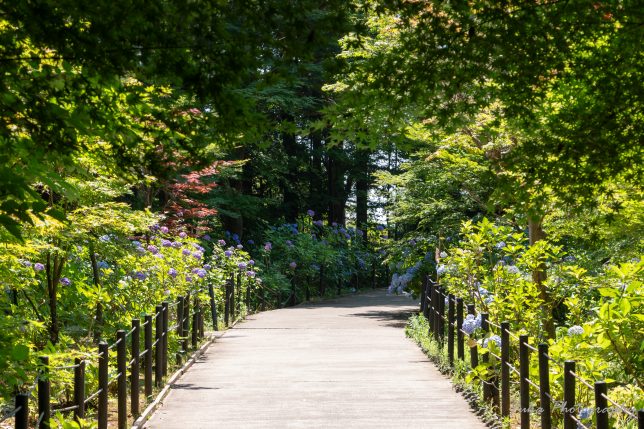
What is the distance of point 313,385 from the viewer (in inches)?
463

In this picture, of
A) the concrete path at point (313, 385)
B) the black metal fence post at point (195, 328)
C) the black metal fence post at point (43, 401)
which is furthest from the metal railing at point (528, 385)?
the black metal fence post at point (195, 328)

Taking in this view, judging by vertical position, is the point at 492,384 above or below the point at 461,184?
below

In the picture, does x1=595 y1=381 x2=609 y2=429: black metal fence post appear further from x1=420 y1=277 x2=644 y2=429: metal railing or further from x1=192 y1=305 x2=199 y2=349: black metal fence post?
x1=192 y1=305 x2=199 y2=349: black metal fence post

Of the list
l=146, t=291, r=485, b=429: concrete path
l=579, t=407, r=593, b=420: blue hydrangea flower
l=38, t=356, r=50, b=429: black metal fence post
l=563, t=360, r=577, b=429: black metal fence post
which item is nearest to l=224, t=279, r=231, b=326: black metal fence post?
l=146, t=291, r=485, b=429: concrete path

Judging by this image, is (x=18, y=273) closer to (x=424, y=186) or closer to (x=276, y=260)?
(x=424, y=186)

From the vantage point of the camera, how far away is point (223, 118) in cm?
526

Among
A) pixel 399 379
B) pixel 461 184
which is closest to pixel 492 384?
pixel 399 379

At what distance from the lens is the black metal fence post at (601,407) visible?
5629 millimetres

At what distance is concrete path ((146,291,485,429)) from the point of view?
31.8ft

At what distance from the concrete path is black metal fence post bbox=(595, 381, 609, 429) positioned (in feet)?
12.1

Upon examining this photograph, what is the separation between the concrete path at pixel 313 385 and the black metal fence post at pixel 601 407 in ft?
12.1

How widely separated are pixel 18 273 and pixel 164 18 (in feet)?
17.5

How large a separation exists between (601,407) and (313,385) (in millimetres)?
6435

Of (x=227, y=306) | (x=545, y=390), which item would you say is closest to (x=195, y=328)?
(x=227, y=306)
